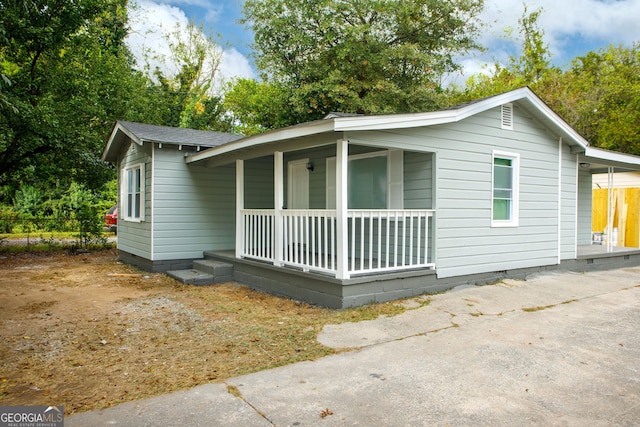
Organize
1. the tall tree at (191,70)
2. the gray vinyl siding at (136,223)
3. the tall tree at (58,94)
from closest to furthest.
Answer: the gray vinyl siding at (136,223) → the tall tree at (58,94) → the tall tree at (191,70)

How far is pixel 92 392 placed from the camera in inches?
131

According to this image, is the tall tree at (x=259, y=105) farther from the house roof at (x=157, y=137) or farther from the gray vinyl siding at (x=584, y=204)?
the gray vinyl siding at (x=584, y=204)

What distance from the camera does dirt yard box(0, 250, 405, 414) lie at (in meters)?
3.51

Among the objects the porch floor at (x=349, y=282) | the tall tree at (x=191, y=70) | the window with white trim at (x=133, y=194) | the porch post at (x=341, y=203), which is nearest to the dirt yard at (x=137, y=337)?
the porch floor at (x=349, y=282)

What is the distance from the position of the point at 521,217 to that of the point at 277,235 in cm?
462

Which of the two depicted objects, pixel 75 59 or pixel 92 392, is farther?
pixel 75 59

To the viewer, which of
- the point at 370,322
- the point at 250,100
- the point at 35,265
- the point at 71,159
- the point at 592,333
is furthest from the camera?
the point at 250,100

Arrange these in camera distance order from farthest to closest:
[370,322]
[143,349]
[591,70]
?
[591,70] < [370,322] < [143,349]

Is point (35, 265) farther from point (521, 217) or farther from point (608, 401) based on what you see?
point (608, 401)

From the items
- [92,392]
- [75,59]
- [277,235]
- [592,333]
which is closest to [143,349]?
[92,392]

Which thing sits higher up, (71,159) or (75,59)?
(75,59)

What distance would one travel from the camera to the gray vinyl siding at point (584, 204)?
1141 cm

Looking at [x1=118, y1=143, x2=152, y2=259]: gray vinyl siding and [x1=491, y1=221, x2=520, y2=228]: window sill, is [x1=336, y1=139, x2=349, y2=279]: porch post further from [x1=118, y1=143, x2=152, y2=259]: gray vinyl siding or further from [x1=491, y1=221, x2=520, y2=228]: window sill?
[x1=118, y1=143, x2=152, y2=259]: gray vinyl siding

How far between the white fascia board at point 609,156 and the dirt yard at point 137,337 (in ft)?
19.9
